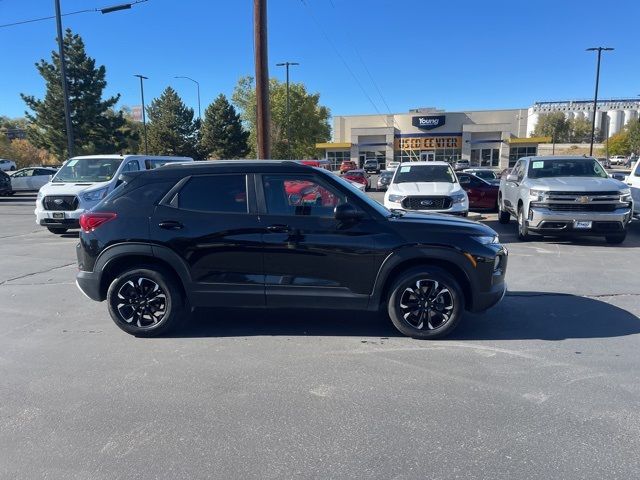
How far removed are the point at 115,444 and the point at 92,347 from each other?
6.67 feet

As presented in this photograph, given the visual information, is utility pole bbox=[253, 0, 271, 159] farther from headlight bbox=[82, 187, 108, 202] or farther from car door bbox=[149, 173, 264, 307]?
car door bbox=[149, 173, 264, 307]

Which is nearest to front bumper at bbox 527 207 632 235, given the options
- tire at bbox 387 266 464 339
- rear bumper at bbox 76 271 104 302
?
tire at bbox 387 266 464 339

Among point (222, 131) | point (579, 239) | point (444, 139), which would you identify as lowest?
point (579, 239)

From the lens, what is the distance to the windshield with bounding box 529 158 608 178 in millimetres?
11234

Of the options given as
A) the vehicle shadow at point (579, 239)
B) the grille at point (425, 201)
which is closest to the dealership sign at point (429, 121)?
the vehicle shadow at point (579, 239)

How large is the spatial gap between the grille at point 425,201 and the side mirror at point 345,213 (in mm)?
6238

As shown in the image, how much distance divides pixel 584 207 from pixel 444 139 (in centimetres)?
6095

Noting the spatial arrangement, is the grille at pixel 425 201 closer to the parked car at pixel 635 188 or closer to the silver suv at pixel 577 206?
the silver suv at pixel 577 206

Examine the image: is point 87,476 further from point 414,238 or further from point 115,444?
point 414,238

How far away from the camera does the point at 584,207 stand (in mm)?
10031

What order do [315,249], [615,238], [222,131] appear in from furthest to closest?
[222,131] < [615,238] < [315,249]

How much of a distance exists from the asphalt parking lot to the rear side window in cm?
139

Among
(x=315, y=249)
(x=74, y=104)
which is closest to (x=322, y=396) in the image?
(x=315, y=249)

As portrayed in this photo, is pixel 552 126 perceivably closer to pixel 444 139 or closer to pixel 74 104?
pixel 444 139
